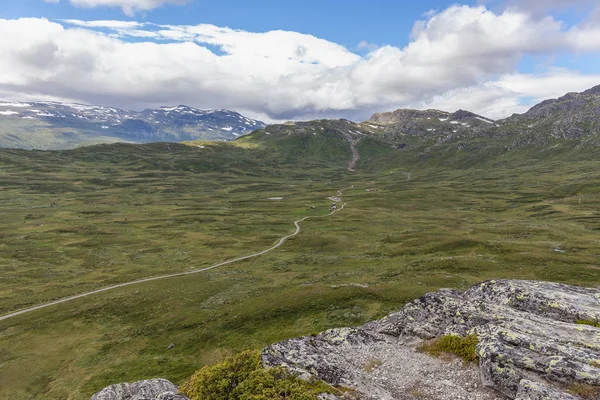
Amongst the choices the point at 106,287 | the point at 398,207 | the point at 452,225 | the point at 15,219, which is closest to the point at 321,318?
the point at 106,287

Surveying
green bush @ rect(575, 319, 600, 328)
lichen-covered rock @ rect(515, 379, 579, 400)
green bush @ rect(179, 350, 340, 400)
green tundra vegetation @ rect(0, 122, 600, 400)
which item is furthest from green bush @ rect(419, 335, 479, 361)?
green tundra vegetation @ rect(0, 122, 600, 400)

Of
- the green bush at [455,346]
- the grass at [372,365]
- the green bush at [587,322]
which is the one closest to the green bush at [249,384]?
the grass at [372,365]

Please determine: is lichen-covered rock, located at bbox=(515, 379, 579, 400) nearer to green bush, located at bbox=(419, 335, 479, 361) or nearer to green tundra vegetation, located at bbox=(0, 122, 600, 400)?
green bush, located at bbox=(419, 335, 479, 361)

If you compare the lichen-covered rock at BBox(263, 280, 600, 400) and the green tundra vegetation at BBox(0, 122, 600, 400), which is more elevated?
the lichen-covered rock at BBox(263, 280, 600, 400)

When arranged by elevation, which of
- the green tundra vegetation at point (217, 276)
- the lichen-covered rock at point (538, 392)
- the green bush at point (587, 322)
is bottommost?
the green tundra vegetation at point (217, 276)

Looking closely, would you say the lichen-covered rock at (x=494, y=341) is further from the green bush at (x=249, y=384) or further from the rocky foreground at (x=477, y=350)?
the green bush at (x=249, y=384)

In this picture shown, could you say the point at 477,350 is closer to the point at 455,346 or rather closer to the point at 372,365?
the point at 455,346
